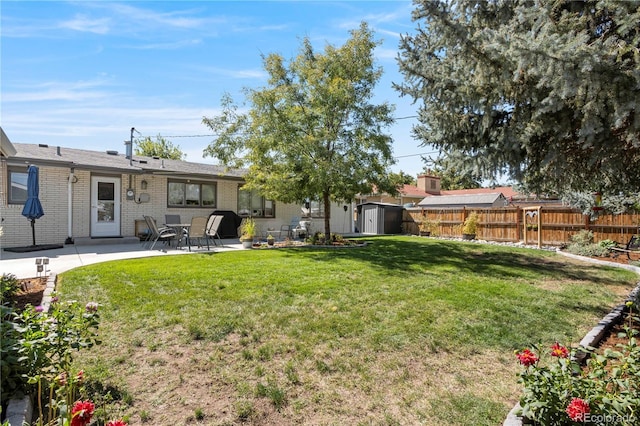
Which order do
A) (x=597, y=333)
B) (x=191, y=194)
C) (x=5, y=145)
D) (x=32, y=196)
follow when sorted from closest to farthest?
1. (x=597, y=333)
2. (x=5, y=145)
3. (x=32, y=196)
4. (x=191, y=194)

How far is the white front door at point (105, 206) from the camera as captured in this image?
485 inches

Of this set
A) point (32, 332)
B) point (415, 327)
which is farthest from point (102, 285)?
point (415, 327)

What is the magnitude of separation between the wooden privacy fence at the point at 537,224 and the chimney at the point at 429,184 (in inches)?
661

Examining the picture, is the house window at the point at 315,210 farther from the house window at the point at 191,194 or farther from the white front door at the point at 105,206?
the white front door at the point at 105,206

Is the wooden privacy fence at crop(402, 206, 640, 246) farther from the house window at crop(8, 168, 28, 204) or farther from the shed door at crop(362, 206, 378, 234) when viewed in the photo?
the house window at crop(8, 168, 28, 204)

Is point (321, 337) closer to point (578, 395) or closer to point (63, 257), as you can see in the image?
point (578, 395)

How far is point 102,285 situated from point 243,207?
10.4 metres

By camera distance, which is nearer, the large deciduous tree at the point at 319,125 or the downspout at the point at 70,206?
the large deciduous tree at the point at 319,125

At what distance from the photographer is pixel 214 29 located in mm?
7578

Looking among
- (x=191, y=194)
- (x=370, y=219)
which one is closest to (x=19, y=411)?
(x=191, y=194)

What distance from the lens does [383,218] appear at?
19859 mm

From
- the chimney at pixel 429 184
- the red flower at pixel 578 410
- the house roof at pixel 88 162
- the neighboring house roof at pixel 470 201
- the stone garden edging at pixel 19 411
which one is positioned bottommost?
the stone garden edging at pixel 19 411

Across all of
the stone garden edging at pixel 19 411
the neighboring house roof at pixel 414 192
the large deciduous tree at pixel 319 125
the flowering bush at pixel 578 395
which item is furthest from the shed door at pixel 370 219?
the stone garden edging at pixel 19 411

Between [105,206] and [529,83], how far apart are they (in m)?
13.6
